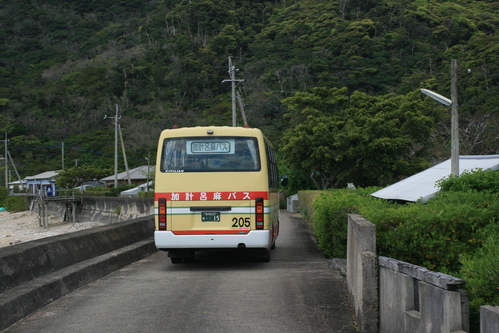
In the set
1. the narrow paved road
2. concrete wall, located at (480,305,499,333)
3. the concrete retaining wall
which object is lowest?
the narrow paved road

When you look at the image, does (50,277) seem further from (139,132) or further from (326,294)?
(139,132)

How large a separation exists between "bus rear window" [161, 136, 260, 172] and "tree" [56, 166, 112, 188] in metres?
56.4

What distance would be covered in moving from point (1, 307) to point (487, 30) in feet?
283

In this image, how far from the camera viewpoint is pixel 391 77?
70188 millimetres

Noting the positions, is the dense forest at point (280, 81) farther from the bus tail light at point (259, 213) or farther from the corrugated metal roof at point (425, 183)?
the bus tail light at point (259, 213)

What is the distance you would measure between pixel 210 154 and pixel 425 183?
8.39 meters

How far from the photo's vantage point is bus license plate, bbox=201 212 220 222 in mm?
10742

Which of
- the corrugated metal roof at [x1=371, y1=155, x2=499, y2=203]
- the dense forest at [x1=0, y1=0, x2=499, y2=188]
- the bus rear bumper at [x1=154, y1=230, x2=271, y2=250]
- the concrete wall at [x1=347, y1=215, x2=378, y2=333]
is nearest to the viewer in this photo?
the concrete wall at [x1=347, y1=215, x2=378, y2=333]

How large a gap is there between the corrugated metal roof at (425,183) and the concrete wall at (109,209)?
17551 mm

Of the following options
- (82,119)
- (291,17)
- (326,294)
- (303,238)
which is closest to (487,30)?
(291,17)

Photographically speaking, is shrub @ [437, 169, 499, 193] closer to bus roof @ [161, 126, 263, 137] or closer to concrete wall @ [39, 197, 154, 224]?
bus roof @ [161, 126, 263, 137]

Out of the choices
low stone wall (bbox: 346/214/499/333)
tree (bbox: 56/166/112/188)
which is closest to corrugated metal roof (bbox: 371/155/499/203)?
low stone wall (bbox: 346/214/499/333)

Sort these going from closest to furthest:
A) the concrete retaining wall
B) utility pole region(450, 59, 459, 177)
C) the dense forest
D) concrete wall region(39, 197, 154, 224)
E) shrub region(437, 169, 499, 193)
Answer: the concrete retaining wall, shrub region(437, 169, 499, 193), utility pole region(450, 59, 459, 177), concrete wall region(39, 197, 154, 224), the dense forest

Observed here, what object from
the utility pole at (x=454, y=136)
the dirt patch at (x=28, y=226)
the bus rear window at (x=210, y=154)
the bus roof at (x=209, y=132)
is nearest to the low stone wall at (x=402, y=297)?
the bus rear window at (x=210, y=154)
